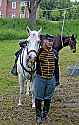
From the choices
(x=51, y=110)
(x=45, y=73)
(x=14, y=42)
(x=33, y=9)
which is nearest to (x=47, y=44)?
(x=45, y=73)

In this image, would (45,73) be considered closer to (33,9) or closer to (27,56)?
(27,56)

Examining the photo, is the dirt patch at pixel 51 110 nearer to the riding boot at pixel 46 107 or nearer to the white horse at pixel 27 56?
the white horse at pixel 27 56

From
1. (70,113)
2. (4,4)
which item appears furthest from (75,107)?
(4,4)

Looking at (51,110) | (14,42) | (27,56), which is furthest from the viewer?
(14,42)

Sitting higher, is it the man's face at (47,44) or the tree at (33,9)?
the man's face at (47,44)

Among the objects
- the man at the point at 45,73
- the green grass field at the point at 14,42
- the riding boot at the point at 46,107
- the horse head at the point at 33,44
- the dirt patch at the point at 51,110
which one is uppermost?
the horse head at the point at 33,44

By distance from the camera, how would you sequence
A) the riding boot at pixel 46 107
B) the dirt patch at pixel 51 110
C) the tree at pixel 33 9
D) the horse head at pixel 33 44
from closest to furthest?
the horse head at pixel 33 44
the riding boot at pixel 46 107
the dirt patch at pixel 51 110
the tree at pixel 33 9

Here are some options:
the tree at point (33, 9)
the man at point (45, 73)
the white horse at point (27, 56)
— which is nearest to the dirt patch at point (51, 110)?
the white horse at point (27, 56)

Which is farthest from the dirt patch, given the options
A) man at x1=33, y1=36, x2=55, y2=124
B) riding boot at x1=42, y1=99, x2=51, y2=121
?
man at x1=33, y1=36, x2=55, y2=124

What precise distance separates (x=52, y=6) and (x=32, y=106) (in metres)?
51.0

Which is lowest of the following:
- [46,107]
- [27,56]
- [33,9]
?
[33,9]

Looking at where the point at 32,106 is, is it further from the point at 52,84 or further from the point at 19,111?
the point at 52,84

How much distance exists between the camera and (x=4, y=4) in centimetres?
6247

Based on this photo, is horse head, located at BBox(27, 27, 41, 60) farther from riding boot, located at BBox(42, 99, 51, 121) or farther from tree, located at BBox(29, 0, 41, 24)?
tree, located at BBox(29, 0, 41, 24)
